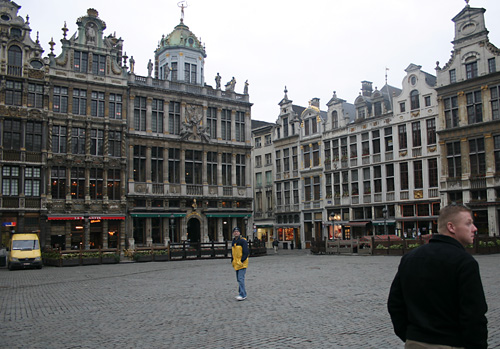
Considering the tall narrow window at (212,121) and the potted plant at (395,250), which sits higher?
the tall narrow window at (212,121)

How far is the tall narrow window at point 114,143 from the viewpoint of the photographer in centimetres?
4638

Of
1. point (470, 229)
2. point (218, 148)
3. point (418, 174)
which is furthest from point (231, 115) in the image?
point (470, 229)

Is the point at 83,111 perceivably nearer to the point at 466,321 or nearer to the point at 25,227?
the point at 25,227

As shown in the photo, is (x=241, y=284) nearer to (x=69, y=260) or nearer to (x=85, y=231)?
(x=69, y=260)

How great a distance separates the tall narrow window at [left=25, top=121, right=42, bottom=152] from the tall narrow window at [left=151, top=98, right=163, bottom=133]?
35.2ft

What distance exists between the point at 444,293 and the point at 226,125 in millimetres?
51115

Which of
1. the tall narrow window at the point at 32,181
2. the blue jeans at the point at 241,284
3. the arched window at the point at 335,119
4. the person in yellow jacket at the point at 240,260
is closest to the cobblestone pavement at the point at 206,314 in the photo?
the blue jeans at the point at 241,284

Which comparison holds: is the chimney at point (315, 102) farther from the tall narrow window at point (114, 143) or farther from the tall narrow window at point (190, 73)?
the tall narrow window at point (114, 143)

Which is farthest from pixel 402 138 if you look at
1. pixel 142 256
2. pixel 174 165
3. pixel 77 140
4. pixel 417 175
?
pixel 77 140

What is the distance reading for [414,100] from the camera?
4894 cm

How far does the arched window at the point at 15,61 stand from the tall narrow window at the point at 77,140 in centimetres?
658

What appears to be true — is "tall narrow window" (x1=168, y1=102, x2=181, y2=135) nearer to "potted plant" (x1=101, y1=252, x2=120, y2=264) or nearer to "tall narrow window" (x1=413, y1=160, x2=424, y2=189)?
"potted plant" (x1=101, y1=252, x2=120, y2=264)

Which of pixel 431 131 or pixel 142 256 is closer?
pixel 142 256

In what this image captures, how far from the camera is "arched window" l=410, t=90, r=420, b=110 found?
48594mm
